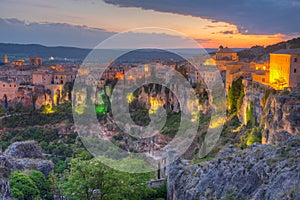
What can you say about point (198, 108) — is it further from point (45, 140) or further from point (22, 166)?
point (22, 166)

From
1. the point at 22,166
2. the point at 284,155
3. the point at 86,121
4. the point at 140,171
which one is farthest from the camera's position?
the point at 86,121

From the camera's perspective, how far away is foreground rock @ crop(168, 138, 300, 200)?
788cm

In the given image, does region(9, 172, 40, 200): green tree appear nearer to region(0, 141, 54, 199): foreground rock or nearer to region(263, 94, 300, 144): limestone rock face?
region(0, 141, 54, 199): foreground rock

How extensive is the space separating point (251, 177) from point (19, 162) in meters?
16.9

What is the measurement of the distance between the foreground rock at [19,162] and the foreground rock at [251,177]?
705 cm

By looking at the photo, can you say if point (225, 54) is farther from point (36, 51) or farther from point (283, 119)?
point (36, 51)

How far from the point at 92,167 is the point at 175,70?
41.9 metres

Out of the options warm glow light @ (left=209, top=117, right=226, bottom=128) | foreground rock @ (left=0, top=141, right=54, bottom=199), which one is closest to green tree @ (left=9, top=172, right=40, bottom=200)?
foreground rock @ (left=0, top=141, right=54, bottom=199)

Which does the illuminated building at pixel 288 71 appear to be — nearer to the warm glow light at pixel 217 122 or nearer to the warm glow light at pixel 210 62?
the warm glow light at pixel 217 122

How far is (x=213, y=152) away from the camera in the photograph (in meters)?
24.4

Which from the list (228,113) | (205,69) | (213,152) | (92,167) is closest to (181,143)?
(228,113)

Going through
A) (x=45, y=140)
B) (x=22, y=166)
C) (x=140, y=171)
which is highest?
(x=140, y=171)

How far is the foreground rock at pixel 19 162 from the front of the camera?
13977mm

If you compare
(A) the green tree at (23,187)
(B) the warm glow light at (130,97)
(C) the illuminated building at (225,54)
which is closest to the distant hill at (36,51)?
(B) the warm glow light at (130,97)
